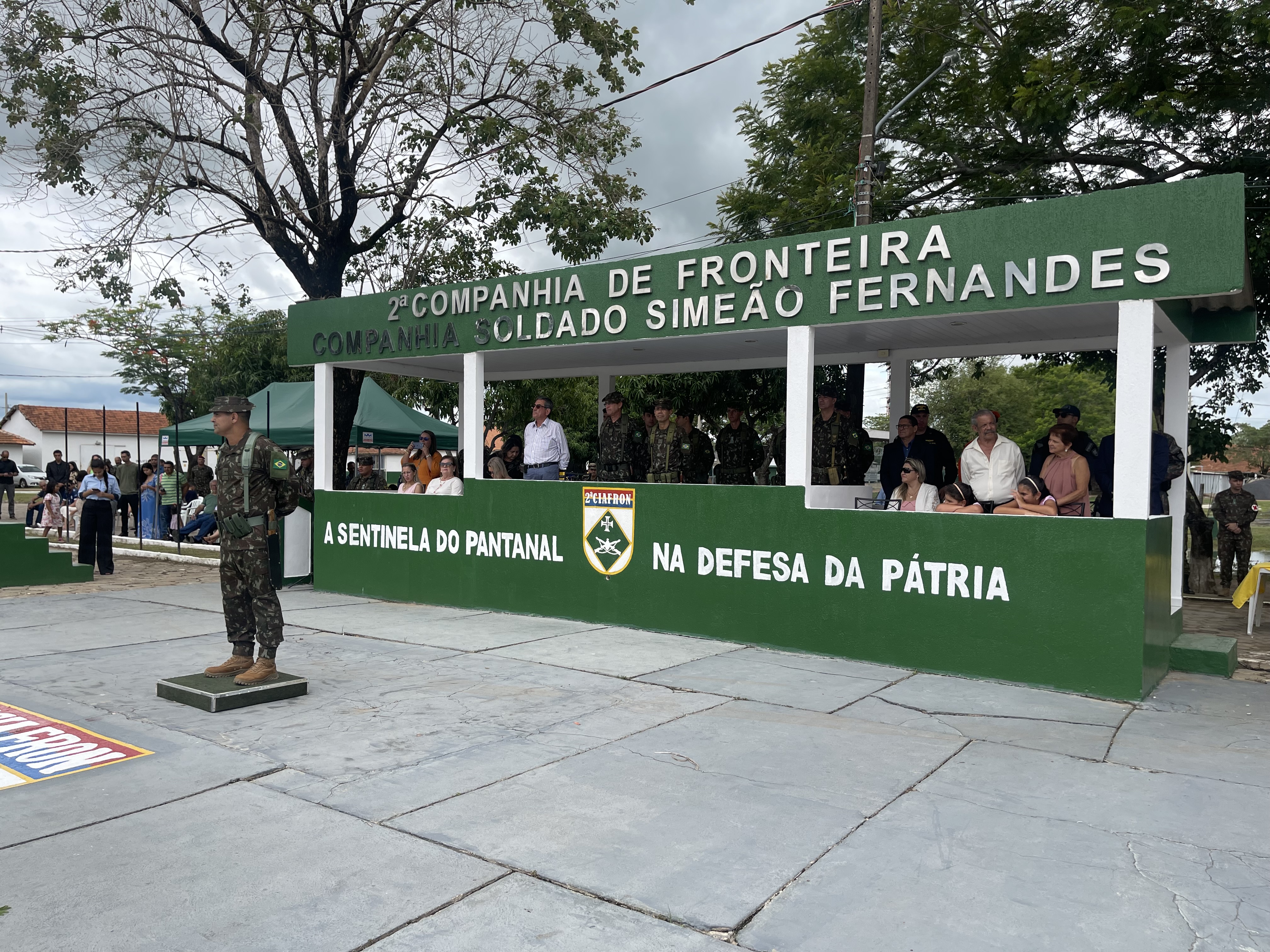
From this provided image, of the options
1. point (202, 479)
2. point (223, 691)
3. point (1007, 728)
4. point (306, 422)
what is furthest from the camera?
point (202, 479)

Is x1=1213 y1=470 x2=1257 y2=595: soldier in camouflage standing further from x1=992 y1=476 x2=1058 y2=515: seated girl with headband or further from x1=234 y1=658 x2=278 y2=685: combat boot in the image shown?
x1=234 y1=658 x2=278 y2=685: combat boot

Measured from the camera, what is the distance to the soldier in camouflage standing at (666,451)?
10.5 metres

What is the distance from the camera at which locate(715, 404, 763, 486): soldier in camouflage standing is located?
11.0 metres

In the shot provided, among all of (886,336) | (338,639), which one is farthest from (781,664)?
(338,639)

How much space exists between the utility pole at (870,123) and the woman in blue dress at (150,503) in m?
15.5

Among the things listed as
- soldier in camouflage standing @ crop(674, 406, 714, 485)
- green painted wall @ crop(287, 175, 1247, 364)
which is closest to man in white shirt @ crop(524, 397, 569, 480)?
green painted wall @ crop(287, 175, 1247, 364)

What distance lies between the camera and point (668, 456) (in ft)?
34.3

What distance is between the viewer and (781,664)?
763cm

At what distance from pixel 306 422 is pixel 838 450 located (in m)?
12.1

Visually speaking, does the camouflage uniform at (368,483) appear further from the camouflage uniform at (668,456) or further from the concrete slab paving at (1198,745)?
the concrete slab paving at (1198,745)

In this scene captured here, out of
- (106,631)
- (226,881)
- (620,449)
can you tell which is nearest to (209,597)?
(106,631)

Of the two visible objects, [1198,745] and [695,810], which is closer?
[695,810]

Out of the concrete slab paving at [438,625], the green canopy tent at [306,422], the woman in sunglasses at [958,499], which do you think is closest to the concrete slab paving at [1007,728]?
the woman in sunglasses at [958,499]

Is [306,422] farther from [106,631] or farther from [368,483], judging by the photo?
[106,631]
